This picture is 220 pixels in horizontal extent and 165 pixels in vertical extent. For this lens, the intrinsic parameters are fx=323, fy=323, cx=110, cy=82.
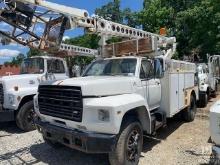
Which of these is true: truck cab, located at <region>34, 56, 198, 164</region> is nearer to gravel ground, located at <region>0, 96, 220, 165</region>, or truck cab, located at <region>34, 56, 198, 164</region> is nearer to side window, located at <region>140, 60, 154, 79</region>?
side window, located at <region>140, 60, 154, 79</region>

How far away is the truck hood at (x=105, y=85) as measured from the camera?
19.2ft

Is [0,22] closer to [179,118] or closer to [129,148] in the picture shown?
[129,148]

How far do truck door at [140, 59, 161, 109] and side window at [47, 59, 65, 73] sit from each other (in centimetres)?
399

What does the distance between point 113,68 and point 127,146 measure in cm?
219

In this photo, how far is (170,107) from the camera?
8250 millimetres

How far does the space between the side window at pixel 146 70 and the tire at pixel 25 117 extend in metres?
3.82

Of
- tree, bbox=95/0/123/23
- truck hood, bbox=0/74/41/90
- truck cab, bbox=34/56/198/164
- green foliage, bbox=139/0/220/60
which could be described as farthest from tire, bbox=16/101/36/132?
tree, bbox=95/0/123/23

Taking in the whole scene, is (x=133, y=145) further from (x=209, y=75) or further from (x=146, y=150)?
(x=209, y=75)

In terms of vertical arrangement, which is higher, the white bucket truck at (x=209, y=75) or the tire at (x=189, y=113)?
the white bucket truck at (x=209, y=75)

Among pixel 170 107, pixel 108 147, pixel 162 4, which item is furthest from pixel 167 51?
pixel 162 4

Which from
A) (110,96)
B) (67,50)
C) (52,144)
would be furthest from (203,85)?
(110,96)

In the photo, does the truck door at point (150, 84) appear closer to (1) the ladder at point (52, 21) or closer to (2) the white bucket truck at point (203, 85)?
(1) the ladder at point (52, 21)

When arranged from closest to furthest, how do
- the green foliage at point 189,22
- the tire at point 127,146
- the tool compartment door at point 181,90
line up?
the tire at point 127,146 < the tool compartment door at point 181,90 < the green foliage at point 189,22

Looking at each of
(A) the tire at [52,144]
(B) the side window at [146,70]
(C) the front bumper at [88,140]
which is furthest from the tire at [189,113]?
Answer: (C) the front bumper at [88,140]
